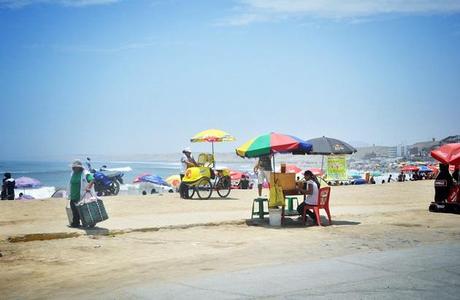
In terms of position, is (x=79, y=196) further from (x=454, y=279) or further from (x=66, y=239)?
(x=454, y=279)

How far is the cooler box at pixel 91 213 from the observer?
37.2ft

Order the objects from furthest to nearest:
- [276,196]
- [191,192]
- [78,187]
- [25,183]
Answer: [25,183]
[191,192]
[276,196]
[78,187]

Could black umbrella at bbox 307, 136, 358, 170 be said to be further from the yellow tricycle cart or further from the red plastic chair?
the yellow tricycle cart

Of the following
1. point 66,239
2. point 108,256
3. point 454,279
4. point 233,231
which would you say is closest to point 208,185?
point 233,231

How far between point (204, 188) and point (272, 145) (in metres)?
6.54

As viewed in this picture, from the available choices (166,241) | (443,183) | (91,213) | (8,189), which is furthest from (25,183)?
(443,183)

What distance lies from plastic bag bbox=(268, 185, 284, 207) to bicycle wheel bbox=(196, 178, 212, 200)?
21.3ft

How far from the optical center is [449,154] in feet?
48.0

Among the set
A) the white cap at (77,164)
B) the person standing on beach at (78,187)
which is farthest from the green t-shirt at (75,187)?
the white cap at (77,164)

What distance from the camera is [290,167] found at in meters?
35.7

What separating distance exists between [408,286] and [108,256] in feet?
16.2

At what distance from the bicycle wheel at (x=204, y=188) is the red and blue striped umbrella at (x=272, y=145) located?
5387mm

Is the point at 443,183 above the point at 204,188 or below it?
above

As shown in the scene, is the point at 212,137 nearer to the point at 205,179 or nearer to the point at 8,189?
the point at 205,179
